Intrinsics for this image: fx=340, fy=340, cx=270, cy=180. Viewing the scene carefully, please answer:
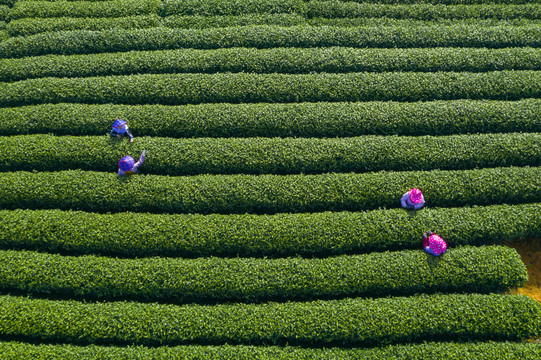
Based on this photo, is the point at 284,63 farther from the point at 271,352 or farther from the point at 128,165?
the point at 271,352

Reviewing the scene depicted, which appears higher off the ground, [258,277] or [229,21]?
[229,21]

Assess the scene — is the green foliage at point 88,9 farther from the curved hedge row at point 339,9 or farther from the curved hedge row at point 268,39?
the curved hedge row at point 268,39

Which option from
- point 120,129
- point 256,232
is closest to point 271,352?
point 256,232

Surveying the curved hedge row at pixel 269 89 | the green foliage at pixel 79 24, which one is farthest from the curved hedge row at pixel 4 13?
the curved hedge row at pixel 269 89

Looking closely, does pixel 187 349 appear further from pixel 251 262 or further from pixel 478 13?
pixel 478 13

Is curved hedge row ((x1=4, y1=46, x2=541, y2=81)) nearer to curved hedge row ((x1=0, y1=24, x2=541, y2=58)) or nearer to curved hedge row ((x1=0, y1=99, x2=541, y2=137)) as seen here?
curved hedge row ((x1=0, y1=24, x2=541, y2=58))

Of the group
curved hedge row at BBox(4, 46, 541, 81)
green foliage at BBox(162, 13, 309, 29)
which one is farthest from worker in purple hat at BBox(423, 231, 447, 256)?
green foliage at BBox(162, 13, 309, 29)
